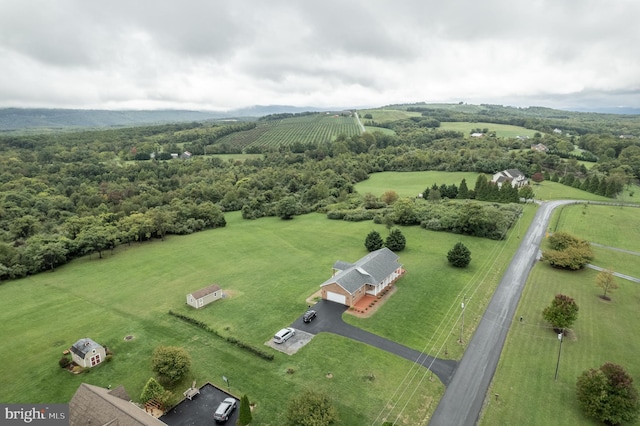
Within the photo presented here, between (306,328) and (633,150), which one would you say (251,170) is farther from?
(633,150)

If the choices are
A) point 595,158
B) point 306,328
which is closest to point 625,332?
point 306,328

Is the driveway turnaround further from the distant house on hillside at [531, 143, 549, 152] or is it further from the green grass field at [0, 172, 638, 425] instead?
the distant house on hillside at [531, 143, 549, 152]

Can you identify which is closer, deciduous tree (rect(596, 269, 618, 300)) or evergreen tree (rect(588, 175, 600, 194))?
deciduous tree (rect(596, 269, 618, 300))

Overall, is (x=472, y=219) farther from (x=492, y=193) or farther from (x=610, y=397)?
(x=610, y=397)

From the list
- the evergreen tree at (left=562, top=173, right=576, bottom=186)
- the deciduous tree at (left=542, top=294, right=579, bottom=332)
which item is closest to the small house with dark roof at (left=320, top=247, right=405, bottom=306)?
the deciduous tree at (left=542, top=294, right=579, bottom=332)

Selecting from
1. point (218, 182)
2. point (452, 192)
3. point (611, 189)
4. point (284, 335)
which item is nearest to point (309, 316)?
point (284, 335)

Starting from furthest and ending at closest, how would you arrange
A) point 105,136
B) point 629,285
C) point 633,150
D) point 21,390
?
point 105,136, point 633,150, point 629,285, point 21,390
